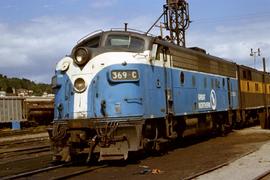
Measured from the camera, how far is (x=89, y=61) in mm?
11930

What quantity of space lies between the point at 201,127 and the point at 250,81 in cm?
1049

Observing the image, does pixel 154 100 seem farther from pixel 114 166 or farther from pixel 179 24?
pixel 179 24

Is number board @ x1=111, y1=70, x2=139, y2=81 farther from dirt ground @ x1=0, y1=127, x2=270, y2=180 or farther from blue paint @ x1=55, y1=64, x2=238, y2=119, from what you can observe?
dirt ground @ x1=0, y1=127, x2=270, y2=180

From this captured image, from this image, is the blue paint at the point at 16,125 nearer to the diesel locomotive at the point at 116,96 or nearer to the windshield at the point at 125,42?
the diesel locomotive at the point at 116,96

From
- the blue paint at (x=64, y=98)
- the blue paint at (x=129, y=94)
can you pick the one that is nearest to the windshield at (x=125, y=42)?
the blue paint at (x=129, y=94)

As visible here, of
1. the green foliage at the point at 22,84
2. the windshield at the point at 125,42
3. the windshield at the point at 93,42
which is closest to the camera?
the windshield at the point at 125,42

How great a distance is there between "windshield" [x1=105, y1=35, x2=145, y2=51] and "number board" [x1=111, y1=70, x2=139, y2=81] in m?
0.84

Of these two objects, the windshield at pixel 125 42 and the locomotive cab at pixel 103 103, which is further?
the windshield at pixel 125 42

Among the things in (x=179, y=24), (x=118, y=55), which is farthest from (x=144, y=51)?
(x=179, y=24)

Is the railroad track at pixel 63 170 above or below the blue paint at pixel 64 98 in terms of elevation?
below

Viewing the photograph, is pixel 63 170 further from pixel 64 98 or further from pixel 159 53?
pixel 159 53

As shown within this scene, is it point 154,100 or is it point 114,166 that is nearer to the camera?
point 114,166

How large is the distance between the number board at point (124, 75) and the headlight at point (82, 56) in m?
0.81

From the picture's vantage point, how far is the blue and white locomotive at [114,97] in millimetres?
11438
